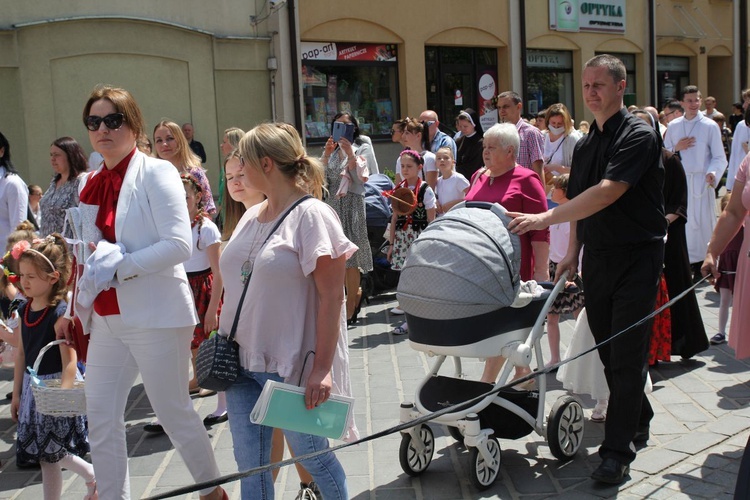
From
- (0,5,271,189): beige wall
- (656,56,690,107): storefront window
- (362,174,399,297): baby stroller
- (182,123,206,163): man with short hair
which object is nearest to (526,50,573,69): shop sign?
(656,56,690,107): storefront window

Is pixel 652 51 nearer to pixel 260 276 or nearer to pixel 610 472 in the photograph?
pixel 610 472

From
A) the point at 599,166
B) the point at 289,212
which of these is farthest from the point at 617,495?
the point at 289,212

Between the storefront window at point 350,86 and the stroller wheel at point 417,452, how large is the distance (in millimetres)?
14512

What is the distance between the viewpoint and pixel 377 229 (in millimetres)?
10109

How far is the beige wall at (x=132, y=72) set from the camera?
15.0m

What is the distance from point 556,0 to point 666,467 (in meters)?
20.3

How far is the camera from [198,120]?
56.4 ft

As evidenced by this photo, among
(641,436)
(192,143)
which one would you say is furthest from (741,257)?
(192,143)

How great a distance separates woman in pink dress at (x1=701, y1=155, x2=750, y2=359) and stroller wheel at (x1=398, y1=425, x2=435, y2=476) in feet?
5.76

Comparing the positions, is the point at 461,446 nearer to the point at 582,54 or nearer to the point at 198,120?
the point at 198,120

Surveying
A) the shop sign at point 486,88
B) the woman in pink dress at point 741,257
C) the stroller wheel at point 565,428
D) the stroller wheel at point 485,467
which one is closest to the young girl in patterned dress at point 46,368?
the stroller wheel at point 485,467

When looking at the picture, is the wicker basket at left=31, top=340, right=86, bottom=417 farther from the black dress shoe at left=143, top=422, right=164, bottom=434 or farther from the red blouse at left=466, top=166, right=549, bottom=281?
the red blouse at left=466, top=166, right=549, bottom=281

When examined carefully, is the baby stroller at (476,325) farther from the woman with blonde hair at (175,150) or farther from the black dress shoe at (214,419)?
the woman with blonde hair at (175,150)

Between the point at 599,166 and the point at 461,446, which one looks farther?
the point at 461,446
